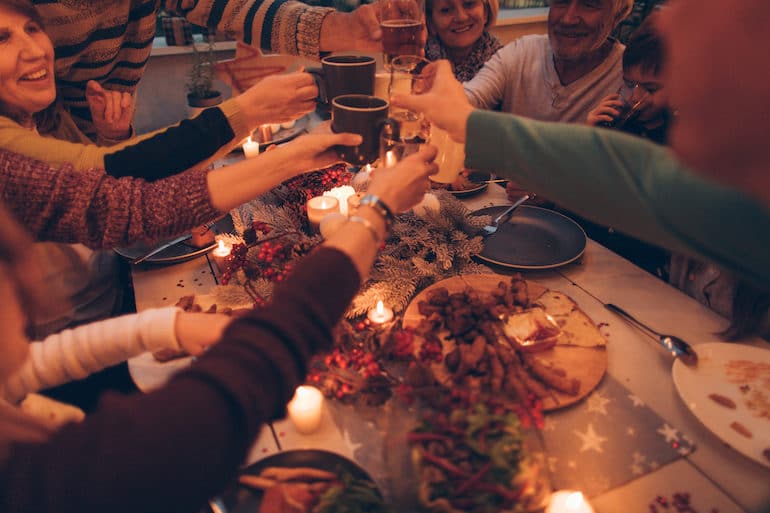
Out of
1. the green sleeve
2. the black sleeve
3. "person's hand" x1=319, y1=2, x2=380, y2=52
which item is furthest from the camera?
"person's hand" x1=319, y1=2, x2=380, y2=52

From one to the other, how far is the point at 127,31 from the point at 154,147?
2.12ft

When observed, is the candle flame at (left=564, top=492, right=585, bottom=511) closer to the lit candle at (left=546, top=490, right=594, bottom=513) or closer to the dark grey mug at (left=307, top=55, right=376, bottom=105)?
the lit candle at (left=546, top=490, right=594, bottom=513)

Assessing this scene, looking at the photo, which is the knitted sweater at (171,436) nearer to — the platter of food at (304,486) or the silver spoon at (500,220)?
the platter of food at (304,486)

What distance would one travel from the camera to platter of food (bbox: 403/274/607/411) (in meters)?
0.97

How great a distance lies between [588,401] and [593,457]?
0.13 metres

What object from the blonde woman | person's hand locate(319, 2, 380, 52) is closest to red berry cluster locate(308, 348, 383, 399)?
person's hand locate(319, 2, 380, 52)

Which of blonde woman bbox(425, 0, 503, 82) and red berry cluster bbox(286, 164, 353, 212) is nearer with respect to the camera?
red berry cluster bbox(286, 164, 353, 212)

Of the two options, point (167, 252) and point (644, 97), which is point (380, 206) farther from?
point (644, 97)

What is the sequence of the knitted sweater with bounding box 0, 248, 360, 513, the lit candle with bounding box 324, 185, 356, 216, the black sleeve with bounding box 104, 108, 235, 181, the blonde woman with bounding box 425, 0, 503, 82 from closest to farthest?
the knitted sweater with bounding box 0, 248, 360, 513 → the black sleeve with bounding box 104, 108, 235, 181 → the lit candle with bounding box 324, 185, 356, 216 → the blonde woman with bounding box 425, 0, 503, 82

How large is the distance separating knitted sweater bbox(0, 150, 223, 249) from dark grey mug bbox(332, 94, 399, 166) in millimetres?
391

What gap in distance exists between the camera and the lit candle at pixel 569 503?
0.75 m

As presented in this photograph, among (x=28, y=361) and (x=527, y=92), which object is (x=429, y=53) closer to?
(x=527, y=92)

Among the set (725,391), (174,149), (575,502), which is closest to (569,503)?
(575,502)

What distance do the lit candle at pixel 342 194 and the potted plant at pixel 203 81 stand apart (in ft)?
7.45
